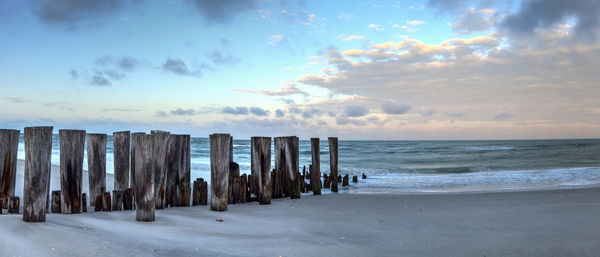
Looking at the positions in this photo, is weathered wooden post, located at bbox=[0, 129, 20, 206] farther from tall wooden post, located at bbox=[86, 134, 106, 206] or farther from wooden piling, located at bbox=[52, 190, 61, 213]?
tall wooden post, located at bbox=[86, 134, 106, 206]

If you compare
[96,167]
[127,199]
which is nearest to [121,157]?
[96,167]

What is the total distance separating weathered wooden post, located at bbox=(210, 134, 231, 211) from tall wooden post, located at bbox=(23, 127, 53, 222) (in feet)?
7.44

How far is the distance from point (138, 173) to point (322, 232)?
2430mm

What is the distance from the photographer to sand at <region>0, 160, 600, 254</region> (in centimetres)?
391

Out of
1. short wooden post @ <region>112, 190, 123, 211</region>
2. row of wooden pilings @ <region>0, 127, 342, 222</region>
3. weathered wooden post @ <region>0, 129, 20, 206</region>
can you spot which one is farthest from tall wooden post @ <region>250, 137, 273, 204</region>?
weathered wooden post @ <region>0, 129, 20, 206</region>

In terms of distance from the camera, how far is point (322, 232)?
202 inches

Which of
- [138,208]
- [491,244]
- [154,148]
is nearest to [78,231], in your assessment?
[138,208]

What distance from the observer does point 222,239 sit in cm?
441

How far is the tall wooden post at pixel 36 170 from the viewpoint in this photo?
14.5ft

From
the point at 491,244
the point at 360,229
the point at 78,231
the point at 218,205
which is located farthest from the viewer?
the point at 218,205

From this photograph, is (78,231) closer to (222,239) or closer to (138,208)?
(138,208)

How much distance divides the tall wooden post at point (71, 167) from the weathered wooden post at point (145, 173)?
882 millimetres

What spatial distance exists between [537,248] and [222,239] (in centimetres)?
350

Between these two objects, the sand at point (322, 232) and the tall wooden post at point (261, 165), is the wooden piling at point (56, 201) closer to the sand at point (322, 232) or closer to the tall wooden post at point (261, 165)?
the sand at point (322, 232)
